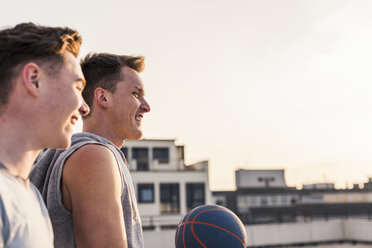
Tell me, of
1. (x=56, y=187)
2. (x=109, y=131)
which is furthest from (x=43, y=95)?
(x=109, y=131)

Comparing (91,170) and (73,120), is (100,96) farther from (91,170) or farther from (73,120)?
(73,120)

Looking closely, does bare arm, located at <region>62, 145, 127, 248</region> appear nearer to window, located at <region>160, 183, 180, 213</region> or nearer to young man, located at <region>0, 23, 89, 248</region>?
young man, located at <region>0, 23, 89, 248</region>

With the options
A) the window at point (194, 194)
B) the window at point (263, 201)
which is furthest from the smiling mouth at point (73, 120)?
the window at point (263, 201)

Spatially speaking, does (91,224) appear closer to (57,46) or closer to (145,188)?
(57,46)

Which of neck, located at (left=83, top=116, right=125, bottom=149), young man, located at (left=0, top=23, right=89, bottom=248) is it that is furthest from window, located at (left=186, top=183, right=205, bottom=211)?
young man, located at (left=0, top=23, right=89, bottom=248)

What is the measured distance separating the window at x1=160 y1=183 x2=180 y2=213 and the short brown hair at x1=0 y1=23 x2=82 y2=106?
35.2 meters

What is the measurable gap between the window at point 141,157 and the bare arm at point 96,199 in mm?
35587

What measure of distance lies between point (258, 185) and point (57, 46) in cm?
6217

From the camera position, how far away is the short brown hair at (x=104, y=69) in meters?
2.77

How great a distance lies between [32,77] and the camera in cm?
158

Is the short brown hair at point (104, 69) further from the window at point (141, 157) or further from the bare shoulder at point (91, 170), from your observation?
the window at point (141, 157)

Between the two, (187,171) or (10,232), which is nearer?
(10,232)

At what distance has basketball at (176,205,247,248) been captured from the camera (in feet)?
15.1

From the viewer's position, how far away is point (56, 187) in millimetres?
2150
